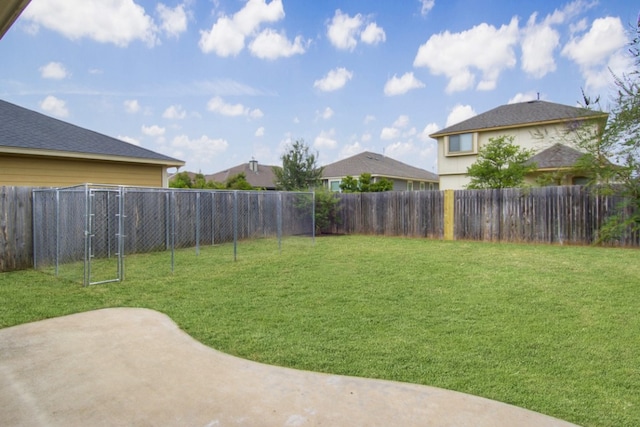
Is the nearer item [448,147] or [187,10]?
[187,10]

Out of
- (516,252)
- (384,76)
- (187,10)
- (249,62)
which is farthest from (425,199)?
(187,10)

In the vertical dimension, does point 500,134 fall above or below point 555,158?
above

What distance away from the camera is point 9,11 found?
2.23m

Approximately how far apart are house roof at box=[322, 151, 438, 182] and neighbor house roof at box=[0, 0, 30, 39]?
81.1 ft

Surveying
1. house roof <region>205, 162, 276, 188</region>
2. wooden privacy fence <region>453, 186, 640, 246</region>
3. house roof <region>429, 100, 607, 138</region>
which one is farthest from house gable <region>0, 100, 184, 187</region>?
house roof <region>205, 162, 276, 188</region>

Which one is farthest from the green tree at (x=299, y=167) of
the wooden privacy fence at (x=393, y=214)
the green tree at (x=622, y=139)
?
the green tree at (x=622, y=139)

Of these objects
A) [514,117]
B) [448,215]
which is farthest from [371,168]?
[448,215]

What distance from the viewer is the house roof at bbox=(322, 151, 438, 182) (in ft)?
90.1

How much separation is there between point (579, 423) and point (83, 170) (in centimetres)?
1060

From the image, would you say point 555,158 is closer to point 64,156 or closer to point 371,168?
point 371,168

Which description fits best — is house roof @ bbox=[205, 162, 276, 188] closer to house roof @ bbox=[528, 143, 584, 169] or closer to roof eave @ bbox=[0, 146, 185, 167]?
house roof @ bbox=[528, 143, 584, 169]

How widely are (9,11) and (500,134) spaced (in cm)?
2013

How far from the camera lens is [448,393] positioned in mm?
2652

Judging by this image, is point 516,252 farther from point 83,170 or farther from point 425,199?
point 83,170
